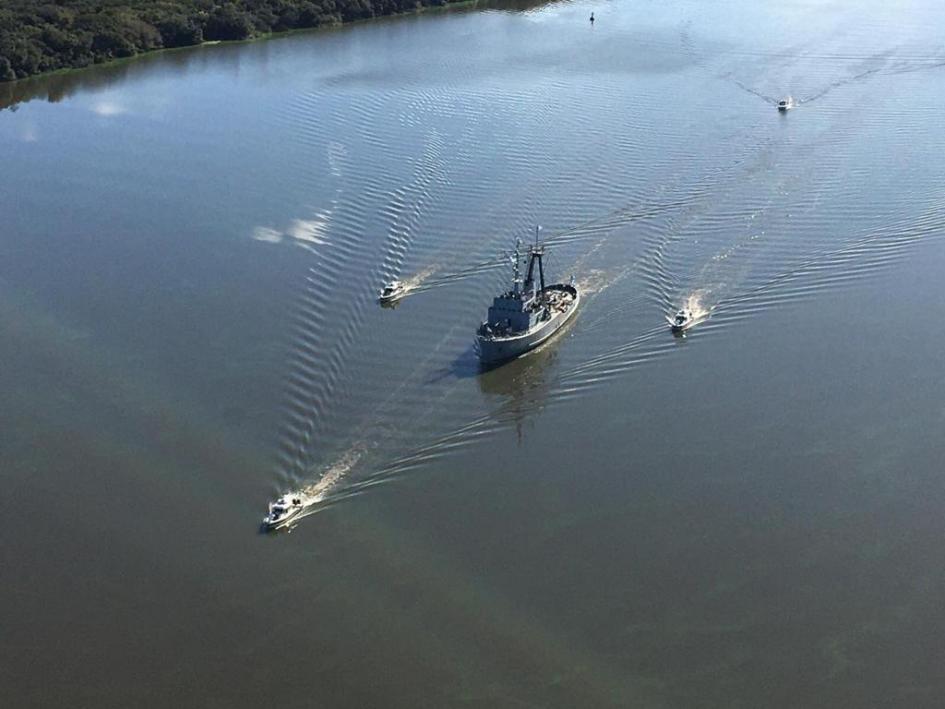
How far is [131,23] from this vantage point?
200 feet

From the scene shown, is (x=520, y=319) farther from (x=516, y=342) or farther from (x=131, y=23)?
(x=131, y=23)

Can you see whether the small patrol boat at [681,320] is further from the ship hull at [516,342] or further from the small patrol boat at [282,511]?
the small patrol boat at [282,511]

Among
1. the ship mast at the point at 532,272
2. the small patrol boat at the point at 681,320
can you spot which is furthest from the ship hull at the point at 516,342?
the small patrol boat at the point at 681,320

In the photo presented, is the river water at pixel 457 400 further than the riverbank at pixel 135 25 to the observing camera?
No

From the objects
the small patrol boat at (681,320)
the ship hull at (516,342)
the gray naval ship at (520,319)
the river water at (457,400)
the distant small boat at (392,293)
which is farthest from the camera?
the distant small boat at (392,293)

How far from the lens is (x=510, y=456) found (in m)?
26.5

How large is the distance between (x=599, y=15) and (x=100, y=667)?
52614mm

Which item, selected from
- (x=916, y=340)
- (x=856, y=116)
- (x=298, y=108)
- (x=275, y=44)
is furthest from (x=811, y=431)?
(x=275, y=44)

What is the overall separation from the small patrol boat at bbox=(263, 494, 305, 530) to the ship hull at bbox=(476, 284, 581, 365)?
Result: 23.9 feet

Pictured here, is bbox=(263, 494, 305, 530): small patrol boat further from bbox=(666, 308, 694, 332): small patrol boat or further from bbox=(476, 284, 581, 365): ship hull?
bbox=(666, 308, 694, 332): small patrol boat

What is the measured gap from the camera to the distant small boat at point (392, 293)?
106ft

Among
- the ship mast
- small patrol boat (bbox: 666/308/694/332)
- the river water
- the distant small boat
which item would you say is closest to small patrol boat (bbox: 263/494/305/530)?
the river water

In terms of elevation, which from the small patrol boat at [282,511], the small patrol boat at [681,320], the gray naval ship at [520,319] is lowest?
Result: the small patrol boat at [681,320]

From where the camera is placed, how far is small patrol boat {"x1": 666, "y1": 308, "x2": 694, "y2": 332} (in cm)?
3084
